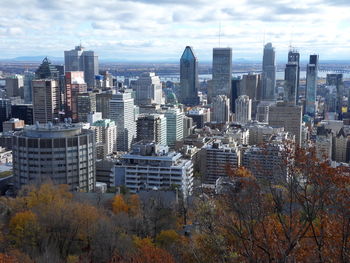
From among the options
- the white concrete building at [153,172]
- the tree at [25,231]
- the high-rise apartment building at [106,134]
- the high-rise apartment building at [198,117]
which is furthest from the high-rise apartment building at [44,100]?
the tree at [25,231]

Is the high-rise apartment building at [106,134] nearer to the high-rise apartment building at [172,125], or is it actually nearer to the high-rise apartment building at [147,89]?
the high-rise apartment building at [172,125]

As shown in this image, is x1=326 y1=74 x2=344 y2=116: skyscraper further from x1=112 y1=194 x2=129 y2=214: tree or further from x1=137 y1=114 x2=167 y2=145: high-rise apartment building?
x1=112 y1=194 x2=129 y2=214: tree

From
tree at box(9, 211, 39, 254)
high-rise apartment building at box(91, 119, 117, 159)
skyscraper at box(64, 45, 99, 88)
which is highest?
skyscraper at box(64, 45, 99, 88)

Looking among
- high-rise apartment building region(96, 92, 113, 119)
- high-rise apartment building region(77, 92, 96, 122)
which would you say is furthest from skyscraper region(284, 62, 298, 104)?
high-rise apartment building region(77, 92, 96, 122)

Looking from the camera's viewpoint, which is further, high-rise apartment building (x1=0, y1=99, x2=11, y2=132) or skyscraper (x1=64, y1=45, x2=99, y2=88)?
skyscraper (x1=64, y1=45, x2=99, y2=88)

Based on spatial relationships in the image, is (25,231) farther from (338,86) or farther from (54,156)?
(338,86)

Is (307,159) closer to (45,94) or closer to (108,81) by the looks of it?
(45,94)
